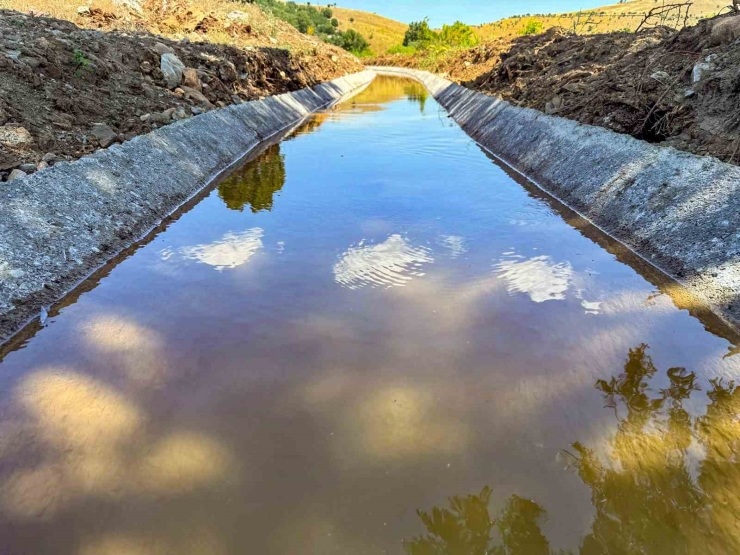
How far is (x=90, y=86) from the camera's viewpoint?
10.8 m

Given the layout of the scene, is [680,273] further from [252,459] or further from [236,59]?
[236,59]

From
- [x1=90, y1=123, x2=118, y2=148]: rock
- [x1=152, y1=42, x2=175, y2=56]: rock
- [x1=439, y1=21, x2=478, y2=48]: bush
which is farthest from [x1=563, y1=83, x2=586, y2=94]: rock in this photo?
[x1=439, y1=21, x2=478, y2=48]: bush

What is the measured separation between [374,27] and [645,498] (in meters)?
127

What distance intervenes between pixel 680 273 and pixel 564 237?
1840 millimetres

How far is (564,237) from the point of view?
303 inches

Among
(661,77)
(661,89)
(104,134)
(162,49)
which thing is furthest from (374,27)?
(104,134)

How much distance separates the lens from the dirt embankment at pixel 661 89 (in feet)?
28.2

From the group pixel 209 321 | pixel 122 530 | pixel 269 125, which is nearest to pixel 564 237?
pixel 209 321

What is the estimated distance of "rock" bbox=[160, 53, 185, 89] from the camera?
1391 centimetres

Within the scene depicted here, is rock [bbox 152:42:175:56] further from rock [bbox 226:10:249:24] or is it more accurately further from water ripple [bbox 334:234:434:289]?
rock [bbox 226:10:249:24]

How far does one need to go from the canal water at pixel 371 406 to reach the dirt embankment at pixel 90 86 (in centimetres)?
307

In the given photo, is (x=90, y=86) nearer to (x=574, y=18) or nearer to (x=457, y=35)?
(x=457, y=35)

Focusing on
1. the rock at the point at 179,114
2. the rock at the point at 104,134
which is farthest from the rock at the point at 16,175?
the rock at the point at 179,114

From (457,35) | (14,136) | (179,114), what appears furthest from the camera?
(457,35)
